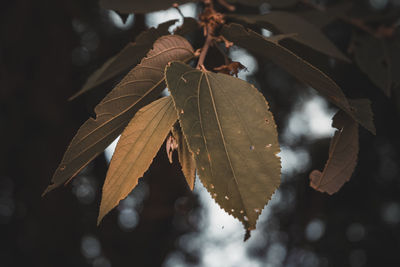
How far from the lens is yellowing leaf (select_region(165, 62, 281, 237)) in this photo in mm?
457

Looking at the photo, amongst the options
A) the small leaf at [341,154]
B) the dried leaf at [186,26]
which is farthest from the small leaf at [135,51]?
the small leaf at [341,154]

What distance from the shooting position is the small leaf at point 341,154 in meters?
0.59

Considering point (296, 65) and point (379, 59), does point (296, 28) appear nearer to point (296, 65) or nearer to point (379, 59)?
point (296, 65)

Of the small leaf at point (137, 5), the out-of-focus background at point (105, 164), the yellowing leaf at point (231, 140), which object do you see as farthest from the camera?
the out-of-focus background at point (105, 164)

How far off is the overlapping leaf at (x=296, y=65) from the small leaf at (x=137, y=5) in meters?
0.24

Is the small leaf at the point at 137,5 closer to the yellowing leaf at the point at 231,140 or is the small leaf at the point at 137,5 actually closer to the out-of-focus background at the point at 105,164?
the yellowing leaf at the point at 231,140

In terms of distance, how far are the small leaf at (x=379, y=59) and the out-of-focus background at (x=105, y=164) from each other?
58cm

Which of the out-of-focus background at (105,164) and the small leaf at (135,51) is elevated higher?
the small leaf at (135,51)

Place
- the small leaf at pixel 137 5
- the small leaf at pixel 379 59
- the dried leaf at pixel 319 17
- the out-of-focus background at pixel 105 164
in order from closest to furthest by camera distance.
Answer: the small leaf at pixel 137 5 → the small leaf at pixel 379 59 → the dried leaf at pixel 319 17 → the out-of-focus background at pixel 105 164

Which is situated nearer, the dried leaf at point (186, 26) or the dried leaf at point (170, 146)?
the dried leaf at point (170, 146)

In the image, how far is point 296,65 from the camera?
1.68 feet

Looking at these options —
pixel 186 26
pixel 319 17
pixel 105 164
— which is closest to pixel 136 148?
pixel 186 26

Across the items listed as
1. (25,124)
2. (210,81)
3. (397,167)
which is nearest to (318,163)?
(397,167)

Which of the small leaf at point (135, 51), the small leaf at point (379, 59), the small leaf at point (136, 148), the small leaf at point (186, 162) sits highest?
the small leaf at point (135, 51)
